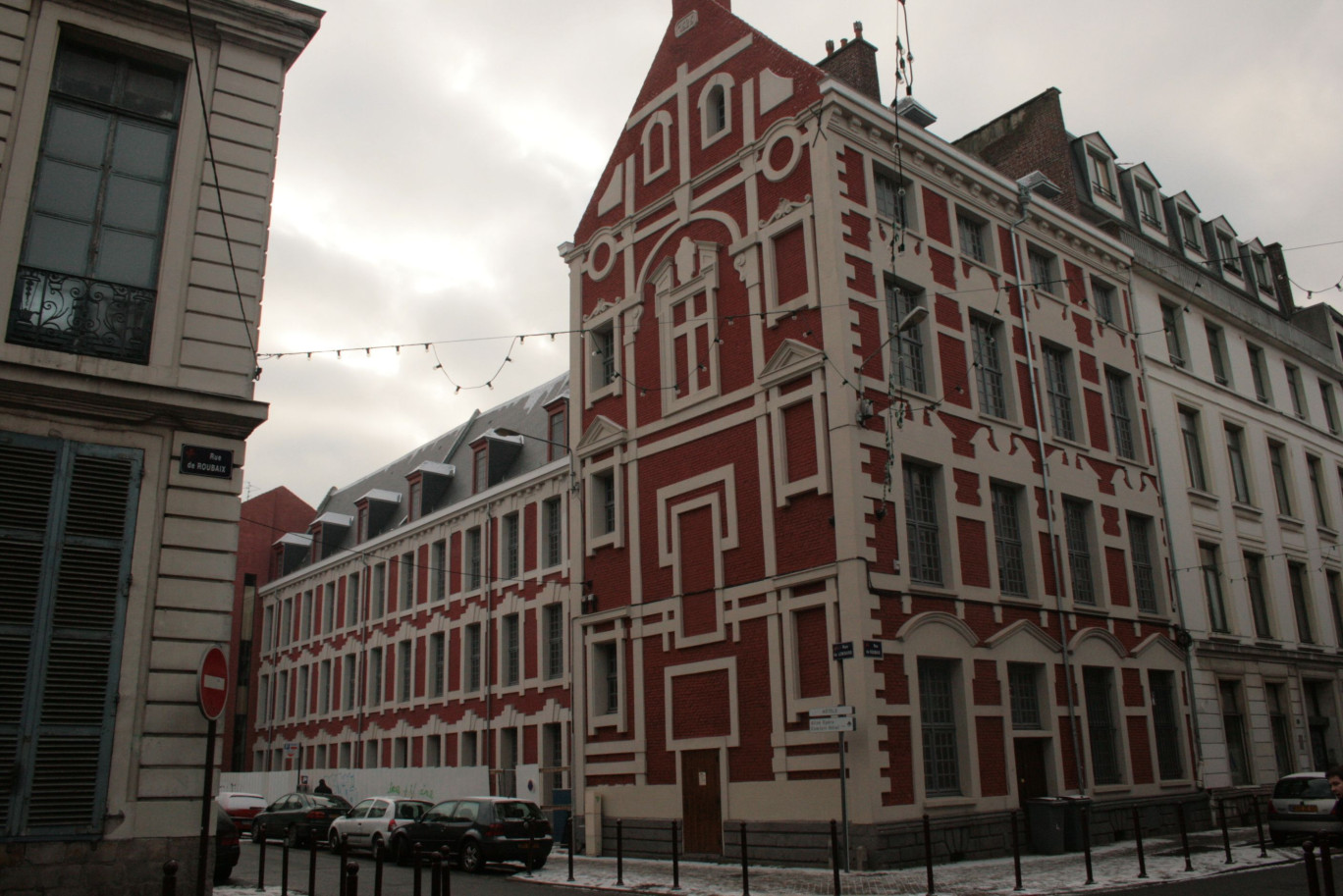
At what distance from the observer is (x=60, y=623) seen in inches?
420

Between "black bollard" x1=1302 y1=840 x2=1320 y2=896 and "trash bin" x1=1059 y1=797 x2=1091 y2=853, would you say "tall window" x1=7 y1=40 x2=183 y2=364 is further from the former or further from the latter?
"trash bin" x1=1059 y1=797 x2=1091 y2=853

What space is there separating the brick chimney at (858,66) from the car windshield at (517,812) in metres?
16.0

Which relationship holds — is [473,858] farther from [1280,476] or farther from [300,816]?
[1280,476]

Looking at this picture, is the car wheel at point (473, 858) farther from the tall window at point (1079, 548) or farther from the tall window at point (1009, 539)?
the tall window at point (1079, 548)

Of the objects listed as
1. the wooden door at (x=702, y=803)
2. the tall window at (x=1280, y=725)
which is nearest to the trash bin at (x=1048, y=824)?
the wooden door at (x=702, y=803)

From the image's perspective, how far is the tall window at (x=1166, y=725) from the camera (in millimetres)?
23938

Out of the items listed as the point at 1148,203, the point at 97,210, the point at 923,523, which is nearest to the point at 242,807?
the point at 923,523

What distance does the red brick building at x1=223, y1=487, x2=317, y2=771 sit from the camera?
162 ft

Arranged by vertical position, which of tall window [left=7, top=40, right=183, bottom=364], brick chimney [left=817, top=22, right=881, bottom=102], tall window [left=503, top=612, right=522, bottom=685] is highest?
brick chimney [left=817, top=22, right=881, bottom=102]

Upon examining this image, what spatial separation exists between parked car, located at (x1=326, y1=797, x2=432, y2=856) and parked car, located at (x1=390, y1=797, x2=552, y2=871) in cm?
139

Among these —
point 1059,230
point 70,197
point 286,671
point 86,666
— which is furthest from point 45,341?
point 286,671

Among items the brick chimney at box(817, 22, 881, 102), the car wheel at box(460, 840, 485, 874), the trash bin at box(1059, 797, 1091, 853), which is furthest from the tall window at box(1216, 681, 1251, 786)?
the car wheel at box(460, 840, 485, 874)

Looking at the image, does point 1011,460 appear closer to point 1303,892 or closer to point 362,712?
point 1303,892

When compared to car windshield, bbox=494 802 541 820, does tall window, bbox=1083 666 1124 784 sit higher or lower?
higher
